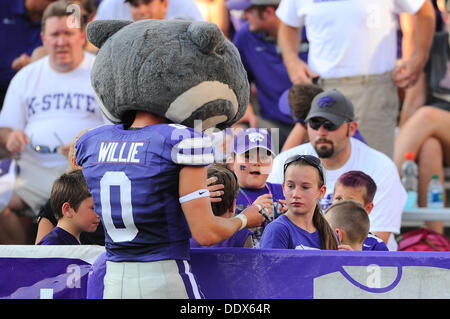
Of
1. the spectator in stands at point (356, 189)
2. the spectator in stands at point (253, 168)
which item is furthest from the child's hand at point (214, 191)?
the spectator in stands at point (356, 189)

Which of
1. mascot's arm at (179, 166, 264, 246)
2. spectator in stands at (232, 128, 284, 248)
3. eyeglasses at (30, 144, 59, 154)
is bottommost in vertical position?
mascot's arm at (179, 166, 264, 246)

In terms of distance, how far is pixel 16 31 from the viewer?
6547mm

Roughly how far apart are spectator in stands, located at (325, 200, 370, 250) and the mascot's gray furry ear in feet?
3.44

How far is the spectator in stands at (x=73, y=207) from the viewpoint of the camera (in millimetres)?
3779

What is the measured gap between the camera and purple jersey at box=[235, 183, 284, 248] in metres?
3.85

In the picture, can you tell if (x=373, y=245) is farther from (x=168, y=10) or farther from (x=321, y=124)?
(x=168, y=10)

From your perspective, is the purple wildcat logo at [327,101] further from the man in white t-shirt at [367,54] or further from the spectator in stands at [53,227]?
the spectator in stands at [53,227]

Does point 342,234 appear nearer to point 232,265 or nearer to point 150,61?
point 232,265

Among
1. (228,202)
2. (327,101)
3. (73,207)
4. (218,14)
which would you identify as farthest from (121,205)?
(218,14)

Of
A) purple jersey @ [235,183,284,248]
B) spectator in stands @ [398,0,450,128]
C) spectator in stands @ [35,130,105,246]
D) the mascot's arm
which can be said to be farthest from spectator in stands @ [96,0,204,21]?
the mascot's arm

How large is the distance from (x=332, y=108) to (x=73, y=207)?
1753mm

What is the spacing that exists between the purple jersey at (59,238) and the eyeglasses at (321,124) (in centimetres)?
176

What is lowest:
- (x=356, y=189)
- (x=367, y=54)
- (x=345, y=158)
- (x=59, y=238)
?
(x=59, y=238)

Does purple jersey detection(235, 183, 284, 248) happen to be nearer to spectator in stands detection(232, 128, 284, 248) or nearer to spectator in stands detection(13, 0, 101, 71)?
spectator in stands detection(232, 128, 284, 248)
